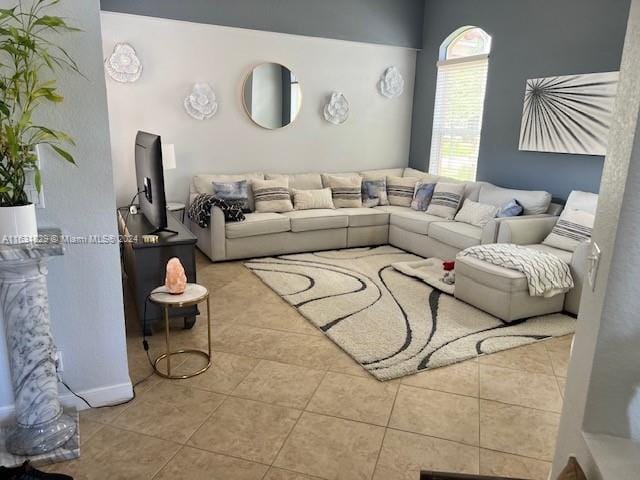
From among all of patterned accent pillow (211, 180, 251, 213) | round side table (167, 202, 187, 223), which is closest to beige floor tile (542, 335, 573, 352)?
patterned accent pillow (211, 180, 251, 213)

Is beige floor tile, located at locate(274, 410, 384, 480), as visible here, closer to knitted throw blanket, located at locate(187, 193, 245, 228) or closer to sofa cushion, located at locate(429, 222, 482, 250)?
sofa cushion, located at locate(429, 222, 482, 250)

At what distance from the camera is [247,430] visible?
2.35 meters

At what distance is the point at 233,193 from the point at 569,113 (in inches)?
136

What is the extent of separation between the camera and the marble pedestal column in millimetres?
2029

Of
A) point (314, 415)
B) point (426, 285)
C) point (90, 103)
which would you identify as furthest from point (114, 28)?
point (314, 415)

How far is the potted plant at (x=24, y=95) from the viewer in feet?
6.07

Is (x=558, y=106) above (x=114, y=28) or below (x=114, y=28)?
below

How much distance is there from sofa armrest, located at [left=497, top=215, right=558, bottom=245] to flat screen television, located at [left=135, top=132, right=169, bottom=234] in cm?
289

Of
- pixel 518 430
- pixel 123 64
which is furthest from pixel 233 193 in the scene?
pixel 518 430

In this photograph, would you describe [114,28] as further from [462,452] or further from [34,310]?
[462,452]

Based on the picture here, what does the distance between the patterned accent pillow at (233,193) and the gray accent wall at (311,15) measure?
178 centimetres

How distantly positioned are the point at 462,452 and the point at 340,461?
1.86ft

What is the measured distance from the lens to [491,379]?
2875 mm

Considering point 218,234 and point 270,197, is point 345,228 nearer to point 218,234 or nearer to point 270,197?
point 270,197
